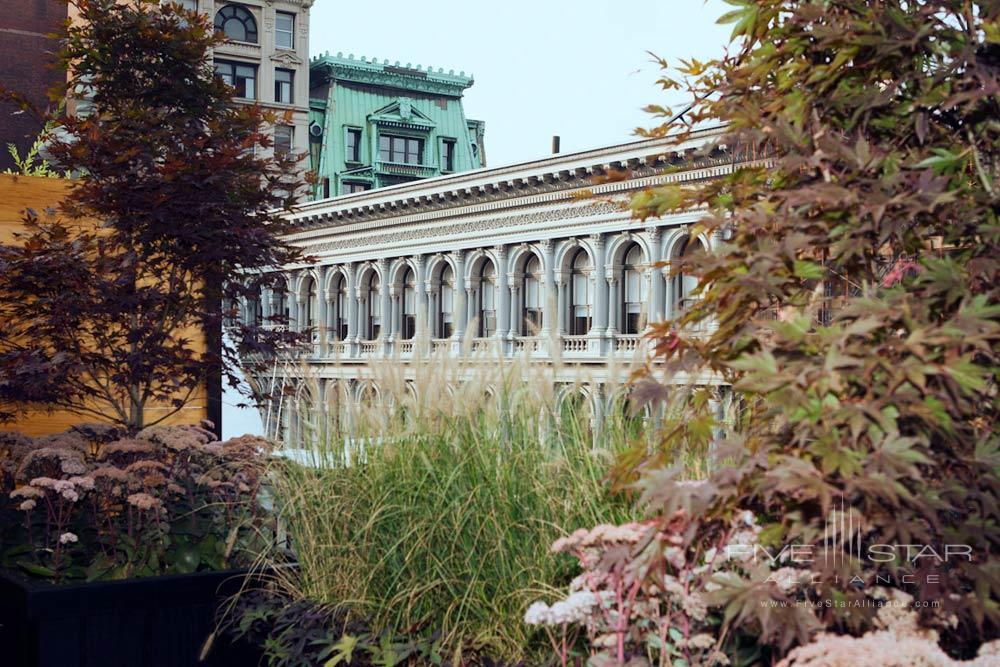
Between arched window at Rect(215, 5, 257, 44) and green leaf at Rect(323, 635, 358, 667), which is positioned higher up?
arched window at Rect(215, 5, 257, 44)

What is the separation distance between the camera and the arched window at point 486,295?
156 feet

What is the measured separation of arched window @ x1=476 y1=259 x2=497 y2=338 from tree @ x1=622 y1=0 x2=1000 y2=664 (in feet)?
143

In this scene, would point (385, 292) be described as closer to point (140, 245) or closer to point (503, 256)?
point (503, 256)

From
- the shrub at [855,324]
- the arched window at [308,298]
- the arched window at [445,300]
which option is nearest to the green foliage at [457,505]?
the shrub at [855,324]

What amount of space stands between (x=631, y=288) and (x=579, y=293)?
117 inches

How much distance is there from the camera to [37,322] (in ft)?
26.3

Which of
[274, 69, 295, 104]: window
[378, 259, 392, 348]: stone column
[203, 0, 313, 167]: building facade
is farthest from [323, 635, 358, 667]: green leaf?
[274, 69, 295, 104]: window

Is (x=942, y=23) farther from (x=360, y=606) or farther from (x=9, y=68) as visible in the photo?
(x=9, y=68)

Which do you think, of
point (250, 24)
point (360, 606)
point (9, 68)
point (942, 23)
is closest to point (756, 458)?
point (942, 23)

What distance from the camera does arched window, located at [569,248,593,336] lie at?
43.6 m

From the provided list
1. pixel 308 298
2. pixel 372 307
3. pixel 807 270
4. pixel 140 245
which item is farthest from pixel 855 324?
pixel 308 298

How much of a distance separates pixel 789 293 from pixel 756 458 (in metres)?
0.61

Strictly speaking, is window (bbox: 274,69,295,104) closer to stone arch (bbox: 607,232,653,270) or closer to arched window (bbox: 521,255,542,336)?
arched window (bbox: 521,255,542,336)

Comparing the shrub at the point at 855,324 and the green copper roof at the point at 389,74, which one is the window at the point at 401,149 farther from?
the shrub at the point at 855,324
